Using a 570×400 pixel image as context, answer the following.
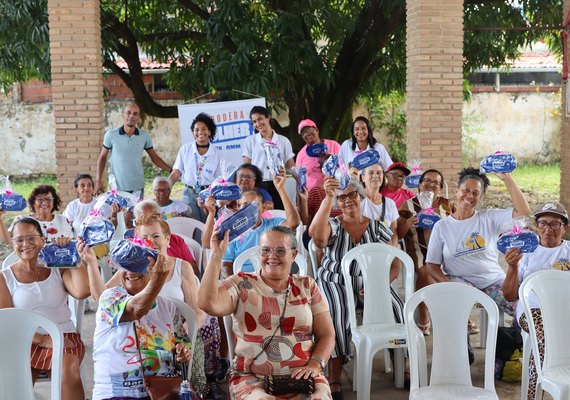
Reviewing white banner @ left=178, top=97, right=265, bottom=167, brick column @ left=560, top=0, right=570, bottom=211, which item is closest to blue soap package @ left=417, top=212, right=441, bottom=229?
white banner @ left=178, top=97, right=265, bottom=167

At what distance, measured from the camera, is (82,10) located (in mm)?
9039

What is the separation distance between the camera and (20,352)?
3488mm

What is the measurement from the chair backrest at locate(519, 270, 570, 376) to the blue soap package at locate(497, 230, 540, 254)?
188 millimetres

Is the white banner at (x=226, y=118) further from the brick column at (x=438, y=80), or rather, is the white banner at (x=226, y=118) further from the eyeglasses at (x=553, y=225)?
the eyeglasses at (x=553, y=225)

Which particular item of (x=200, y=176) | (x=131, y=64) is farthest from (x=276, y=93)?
(x=200, y=176)

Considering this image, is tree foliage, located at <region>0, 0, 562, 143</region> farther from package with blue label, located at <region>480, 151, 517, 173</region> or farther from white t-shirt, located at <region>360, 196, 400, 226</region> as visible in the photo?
package with blue label, located at <region>480, 151, 517, 173</region>

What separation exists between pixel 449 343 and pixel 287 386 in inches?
37.4

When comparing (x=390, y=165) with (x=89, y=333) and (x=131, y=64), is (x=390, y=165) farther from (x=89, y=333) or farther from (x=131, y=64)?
(x=131, y=64)

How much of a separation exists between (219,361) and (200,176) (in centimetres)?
262

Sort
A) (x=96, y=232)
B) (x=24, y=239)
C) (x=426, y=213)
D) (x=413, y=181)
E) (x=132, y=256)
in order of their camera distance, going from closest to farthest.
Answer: (x=132, y=256) → (x=96, y=232) → (x=24, y=239) → (x=426, y=213) → (x=413, y=181)

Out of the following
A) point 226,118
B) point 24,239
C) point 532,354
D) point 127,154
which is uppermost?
point 226,118

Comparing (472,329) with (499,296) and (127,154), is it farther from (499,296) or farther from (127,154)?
(127,154)

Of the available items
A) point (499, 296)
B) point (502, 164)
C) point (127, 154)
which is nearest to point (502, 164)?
point (502, 164)

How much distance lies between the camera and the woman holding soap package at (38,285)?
4.15 metres
